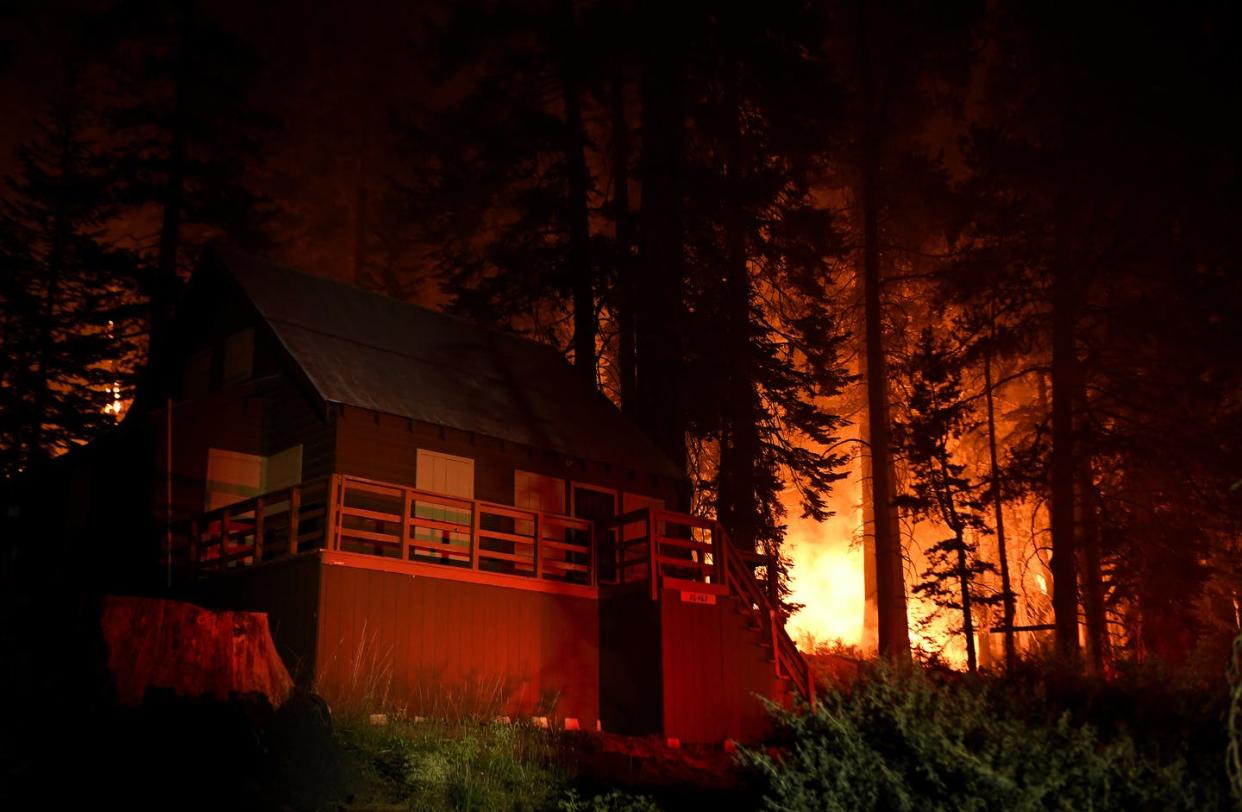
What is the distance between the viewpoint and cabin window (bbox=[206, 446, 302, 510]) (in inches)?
786

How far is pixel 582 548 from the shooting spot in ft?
60.6

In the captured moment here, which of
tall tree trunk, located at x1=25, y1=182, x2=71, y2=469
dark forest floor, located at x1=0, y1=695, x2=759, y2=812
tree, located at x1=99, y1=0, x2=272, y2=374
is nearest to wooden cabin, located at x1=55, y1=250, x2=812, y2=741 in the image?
dark forest floor, located at x1=0, y1=695, x2=759, y2=812

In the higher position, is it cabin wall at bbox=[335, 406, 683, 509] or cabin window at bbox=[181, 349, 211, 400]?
cabin window at bbox=[181, 349, 211, 400]

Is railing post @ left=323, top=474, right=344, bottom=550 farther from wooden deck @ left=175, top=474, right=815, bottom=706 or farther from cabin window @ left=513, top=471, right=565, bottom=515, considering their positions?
cabin window @ left=513, top=471, right=565, bottom=515

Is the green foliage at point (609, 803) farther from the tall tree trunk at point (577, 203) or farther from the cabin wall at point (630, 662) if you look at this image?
the tall tree trunk at point (577, 203)

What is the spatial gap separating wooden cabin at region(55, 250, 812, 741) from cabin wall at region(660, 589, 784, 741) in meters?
0.04

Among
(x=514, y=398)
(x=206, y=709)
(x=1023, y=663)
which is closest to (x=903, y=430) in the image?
(x=514, y=398)

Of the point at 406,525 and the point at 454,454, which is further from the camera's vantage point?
the point at 454,454

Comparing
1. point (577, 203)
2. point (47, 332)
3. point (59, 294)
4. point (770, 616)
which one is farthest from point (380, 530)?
point (59, 294)

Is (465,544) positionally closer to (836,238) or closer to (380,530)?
(380,530)

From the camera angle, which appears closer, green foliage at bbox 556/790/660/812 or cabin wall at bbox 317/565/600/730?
green foliage at bbox 556/790/660/812

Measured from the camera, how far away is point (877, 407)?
25453 millimetres

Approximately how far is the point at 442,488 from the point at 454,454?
0.69m

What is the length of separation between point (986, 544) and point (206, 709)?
31.8m
